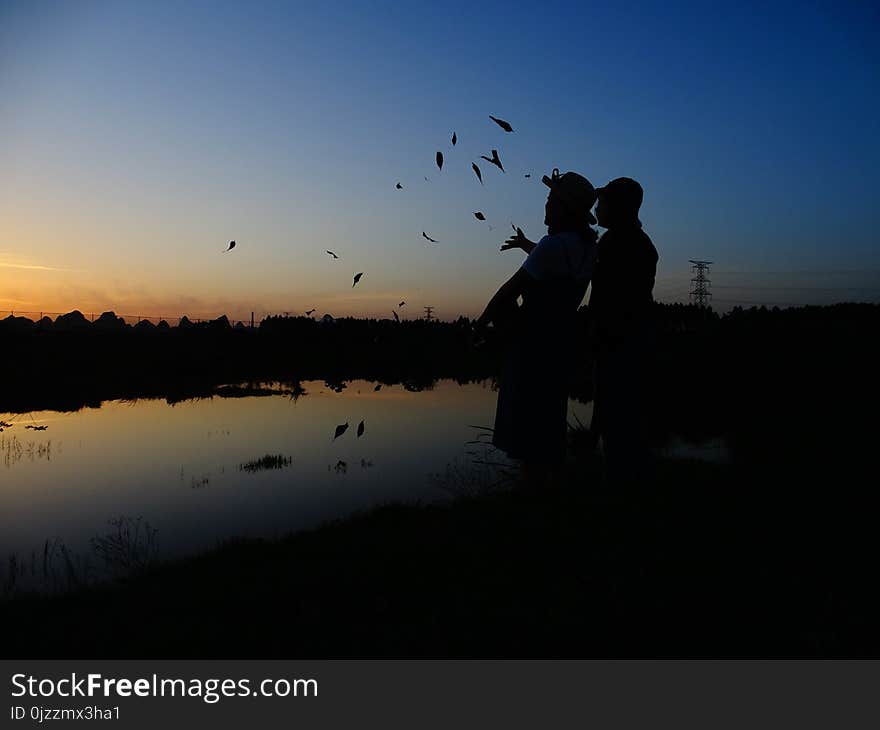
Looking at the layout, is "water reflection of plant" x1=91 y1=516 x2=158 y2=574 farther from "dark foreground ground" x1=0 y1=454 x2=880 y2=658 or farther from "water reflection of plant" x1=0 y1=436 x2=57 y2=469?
"water reflection of plant" x1=0 y1=436 x2=57 y2=469

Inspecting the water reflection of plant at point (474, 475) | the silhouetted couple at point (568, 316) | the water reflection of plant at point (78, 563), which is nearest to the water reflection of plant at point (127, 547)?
the water reflection of plant at point (78, 563)

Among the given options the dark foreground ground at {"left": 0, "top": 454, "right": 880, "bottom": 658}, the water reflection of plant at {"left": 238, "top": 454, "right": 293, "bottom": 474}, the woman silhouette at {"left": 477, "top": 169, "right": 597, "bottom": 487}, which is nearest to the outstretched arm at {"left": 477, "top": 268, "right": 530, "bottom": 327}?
the woman silhouette at {"left": 477, "top": 169, "right": 597, "bottom": 487}

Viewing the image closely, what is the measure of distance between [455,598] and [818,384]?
23.8m

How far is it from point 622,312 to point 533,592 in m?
2.28

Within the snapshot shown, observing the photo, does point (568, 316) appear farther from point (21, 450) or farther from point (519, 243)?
point (21, 450)

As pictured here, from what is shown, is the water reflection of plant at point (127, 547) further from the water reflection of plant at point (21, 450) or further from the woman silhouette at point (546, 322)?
the water reflection of plant at point (21, 450)

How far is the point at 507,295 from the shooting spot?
15.4ft

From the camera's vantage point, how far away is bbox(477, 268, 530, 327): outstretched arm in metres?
4.66

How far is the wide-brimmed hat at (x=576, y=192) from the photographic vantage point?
15.8ft

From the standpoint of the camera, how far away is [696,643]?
12.3ft

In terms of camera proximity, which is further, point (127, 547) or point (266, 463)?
point (266, 463)

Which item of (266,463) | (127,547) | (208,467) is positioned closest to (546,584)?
(127,547)
